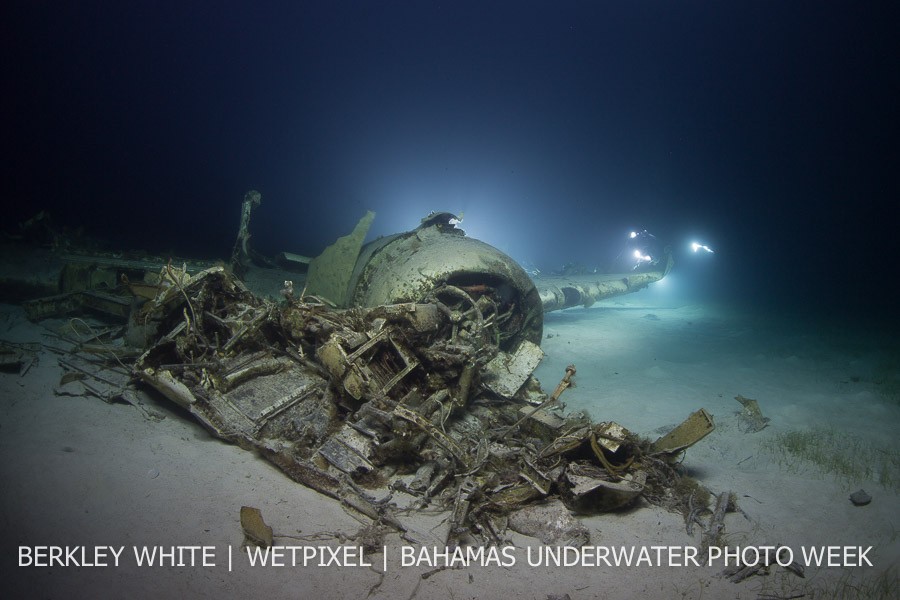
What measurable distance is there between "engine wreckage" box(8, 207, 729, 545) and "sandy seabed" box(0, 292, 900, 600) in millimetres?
265

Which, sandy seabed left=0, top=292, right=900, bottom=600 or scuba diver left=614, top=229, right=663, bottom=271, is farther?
scuba diver left=614, top=229, right=663, bottom=271

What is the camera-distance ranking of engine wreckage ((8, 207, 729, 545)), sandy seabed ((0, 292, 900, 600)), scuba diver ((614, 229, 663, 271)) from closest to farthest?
sandy seabed ((0, 292, 900, 600)) → engine wreckage ((8, 207, 729, 545)) → scuba diver ((614, 229, 663, 271))

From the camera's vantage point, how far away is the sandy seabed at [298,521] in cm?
227

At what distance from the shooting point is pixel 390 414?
3994mm

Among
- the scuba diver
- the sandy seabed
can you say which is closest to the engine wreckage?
the sandy seabed

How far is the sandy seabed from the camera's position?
2273 millimetres

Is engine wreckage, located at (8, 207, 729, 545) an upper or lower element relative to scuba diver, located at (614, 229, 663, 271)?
lower

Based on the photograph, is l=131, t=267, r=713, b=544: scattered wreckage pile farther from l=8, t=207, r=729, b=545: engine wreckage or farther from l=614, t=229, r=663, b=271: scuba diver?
l=614, t=229, r=663, b=271: scuba diver

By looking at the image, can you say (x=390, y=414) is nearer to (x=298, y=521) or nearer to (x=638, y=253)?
(x=298, y=521)

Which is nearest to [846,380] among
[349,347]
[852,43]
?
[349,347]

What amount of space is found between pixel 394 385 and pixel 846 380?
38.8ft

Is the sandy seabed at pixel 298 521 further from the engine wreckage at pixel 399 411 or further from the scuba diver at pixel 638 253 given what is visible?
the scuba diver at pixel 638 253

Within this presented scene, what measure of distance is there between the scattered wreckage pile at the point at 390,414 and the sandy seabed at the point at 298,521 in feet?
0.94

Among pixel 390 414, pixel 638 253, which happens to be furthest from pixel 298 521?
pixel 638 253
